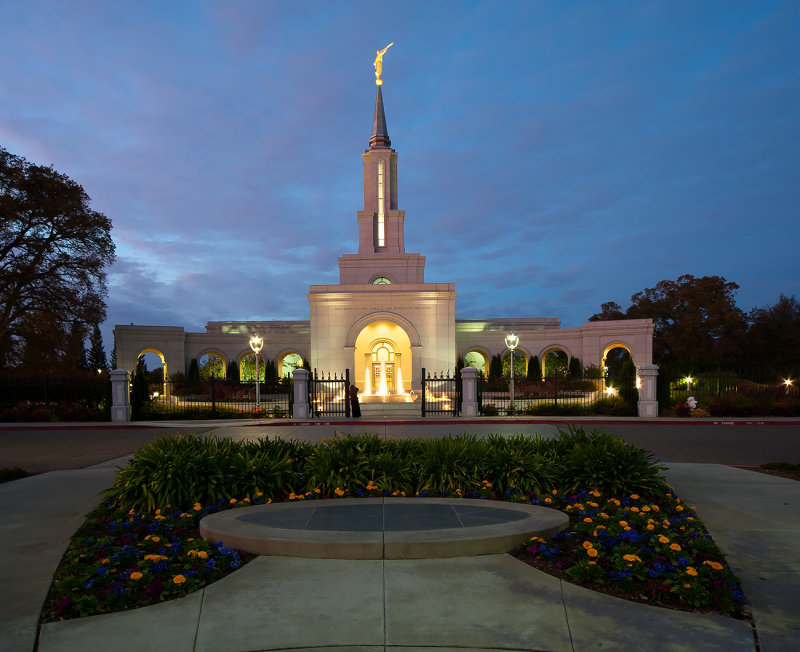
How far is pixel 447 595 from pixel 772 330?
153ft

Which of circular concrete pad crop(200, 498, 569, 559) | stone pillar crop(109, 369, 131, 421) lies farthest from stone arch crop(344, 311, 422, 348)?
circular concrete pad crop(200, 498, 569, 559)

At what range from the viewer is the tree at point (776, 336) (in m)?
38.9

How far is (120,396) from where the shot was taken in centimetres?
1928

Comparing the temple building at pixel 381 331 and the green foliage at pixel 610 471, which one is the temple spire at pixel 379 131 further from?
the green foliage at pixel 610 471

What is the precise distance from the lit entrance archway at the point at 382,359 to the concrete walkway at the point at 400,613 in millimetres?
24885

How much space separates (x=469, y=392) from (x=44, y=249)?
19.2 metres

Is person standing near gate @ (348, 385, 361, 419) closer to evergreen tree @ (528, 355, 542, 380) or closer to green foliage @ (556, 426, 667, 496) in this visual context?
green foliage @ (556, 426, 667, 496)

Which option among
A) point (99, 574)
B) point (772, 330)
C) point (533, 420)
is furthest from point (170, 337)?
point (772, 330)

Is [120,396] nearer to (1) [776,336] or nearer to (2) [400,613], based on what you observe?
(2) [400,613]

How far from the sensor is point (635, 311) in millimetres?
49531

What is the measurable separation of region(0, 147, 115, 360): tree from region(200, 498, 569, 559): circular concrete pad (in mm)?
22011

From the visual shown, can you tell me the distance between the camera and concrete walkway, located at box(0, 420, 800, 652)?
321 centimetres

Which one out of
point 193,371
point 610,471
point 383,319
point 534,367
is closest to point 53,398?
point 383,319

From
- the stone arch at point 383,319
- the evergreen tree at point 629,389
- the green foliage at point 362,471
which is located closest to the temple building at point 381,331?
the stone arch at point 383,319
